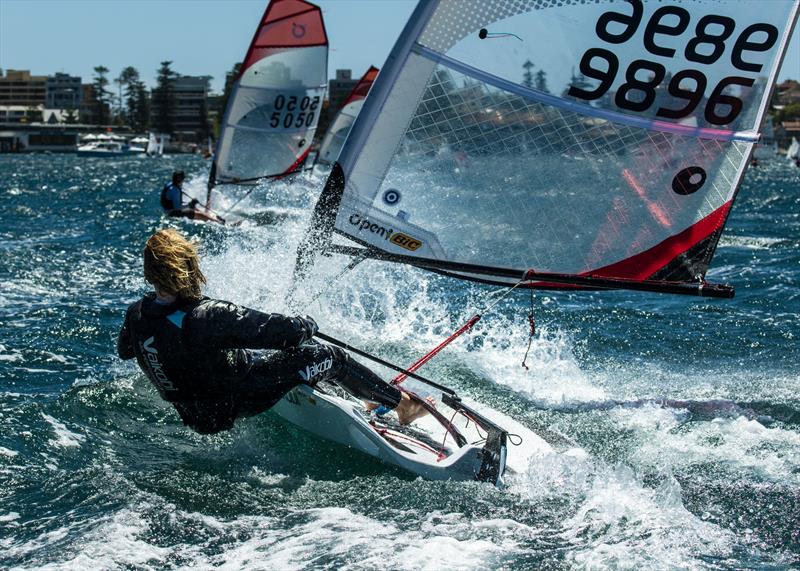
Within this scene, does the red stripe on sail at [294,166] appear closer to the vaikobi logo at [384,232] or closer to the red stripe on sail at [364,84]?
the red stripe on sail at [364,84]

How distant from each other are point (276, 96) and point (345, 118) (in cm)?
737

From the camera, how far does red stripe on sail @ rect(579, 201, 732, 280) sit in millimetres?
5328

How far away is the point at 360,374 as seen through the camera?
4.86 meters

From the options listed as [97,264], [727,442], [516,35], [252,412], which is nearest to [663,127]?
[516,35]

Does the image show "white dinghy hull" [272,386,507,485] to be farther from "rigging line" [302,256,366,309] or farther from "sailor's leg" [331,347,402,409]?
"rigging line" [302,256,366,309]

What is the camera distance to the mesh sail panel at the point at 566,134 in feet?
16.1

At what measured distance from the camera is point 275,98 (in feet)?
56.2

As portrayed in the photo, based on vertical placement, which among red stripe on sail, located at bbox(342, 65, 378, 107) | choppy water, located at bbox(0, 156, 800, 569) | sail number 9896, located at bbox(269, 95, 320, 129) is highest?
red stripe on sail, located at bbox(342, 65, 378, 107)

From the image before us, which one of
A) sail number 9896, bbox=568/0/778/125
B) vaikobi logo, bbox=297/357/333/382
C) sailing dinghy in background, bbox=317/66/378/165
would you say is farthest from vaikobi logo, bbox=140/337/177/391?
sailing dinghy in background, bbox=317/66/378/165

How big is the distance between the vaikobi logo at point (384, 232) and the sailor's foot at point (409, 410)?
86 cm

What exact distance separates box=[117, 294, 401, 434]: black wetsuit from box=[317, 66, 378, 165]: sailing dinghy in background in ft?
55.7

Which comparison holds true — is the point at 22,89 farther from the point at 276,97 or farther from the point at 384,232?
the point at 384,232

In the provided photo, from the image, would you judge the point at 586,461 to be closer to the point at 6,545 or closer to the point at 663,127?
the point at 663,127

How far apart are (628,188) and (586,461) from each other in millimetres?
1575
